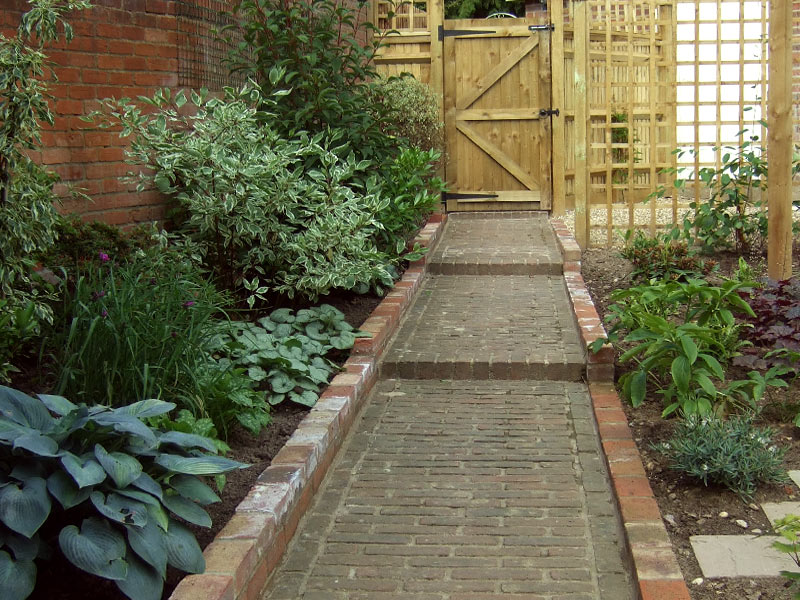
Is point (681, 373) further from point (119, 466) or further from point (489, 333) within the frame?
point (119, 466)

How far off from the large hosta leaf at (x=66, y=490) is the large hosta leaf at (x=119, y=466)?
8cm

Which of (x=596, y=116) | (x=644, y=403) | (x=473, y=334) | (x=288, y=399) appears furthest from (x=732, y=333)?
(x=596, y=116)

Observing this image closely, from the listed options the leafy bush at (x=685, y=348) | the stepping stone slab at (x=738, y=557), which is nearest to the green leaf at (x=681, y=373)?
the leafy bush at (x=685, y=348)

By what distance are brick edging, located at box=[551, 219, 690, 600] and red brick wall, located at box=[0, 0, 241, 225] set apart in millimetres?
3092

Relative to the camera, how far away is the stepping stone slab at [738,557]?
2953 mm

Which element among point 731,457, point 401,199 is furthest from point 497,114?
point 731,457

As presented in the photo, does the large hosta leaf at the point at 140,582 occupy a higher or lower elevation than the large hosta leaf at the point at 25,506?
lower

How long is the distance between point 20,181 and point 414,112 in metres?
6.39

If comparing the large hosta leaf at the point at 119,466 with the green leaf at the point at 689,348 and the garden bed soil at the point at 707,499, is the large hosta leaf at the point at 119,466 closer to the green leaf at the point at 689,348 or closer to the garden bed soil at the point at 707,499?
the garden bed soil at the point at 707,499

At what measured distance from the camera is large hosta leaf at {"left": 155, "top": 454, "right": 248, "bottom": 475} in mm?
2756

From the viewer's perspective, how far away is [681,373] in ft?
13.4

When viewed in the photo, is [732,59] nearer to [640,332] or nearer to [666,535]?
[640,332]

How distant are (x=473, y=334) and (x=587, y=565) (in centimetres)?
286

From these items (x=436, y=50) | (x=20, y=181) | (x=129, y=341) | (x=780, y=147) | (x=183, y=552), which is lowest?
(x=183, y=552)
